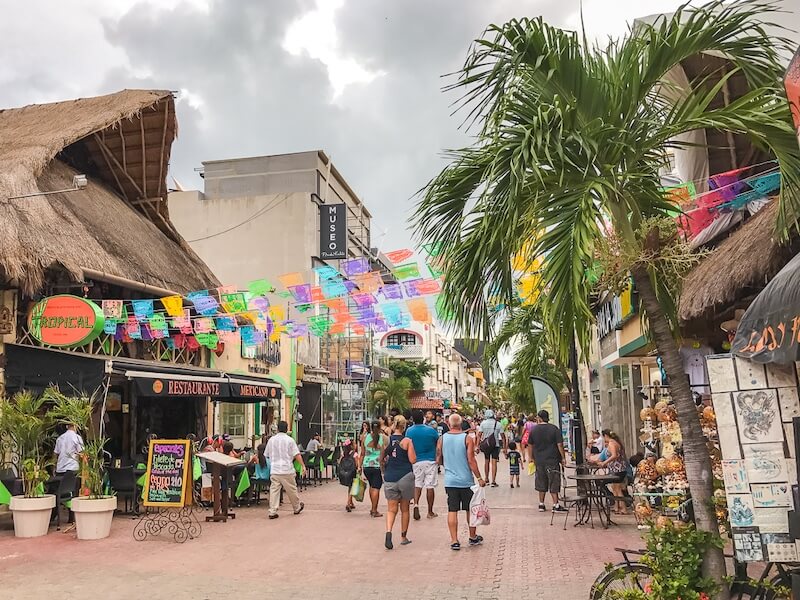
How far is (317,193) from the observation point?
119 ft

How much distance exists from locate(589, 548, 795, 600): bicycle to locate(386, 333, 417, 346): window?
61.0 m

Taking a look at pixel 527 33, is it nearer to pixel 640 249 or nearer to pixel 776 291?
pixel 640 249

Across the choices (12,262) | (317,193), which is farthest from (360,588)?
(317,193)

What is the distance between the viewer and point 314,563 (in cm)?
815

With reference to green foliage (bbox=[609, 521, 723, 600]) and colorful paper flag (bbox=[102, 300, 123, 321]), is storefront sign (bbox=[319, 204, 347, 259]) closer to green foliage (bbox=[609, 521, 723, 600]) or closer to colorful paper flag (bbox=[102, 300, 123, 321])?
colorful paper flag (bbox=[102, 300, 123, 321])

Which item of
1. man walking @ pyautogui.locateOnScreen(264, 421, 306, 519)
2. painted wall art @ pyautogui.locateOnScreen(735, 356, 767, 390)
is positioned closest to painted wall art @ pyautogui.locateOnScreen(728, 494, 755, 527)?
painted wall art @ pyautogui.locateOnScreen(735, 356, 767, 390)

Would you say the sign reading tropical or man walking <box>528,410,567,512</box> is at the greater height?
the sign reading tropical

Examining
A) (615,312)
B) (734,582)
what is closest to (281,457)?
(615,312)

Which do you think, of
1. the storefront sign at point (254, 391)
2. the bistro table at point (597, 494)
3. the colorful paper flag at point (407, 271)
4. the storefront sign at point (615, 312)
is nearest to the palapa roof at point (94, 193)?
the storefront sign at point (254, 391)

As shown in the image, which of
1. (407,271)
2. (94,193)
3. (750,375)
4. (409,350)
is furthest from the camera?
(409,350)

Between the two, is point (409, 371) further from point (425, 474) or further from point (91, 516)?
point (91, 516)

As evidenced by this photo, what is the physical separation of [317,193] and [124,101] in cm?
1859

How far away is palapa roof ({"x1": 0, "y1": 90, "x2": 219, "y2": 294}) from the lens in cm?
1198

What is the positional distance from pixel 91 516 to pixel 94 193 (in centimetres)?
972
